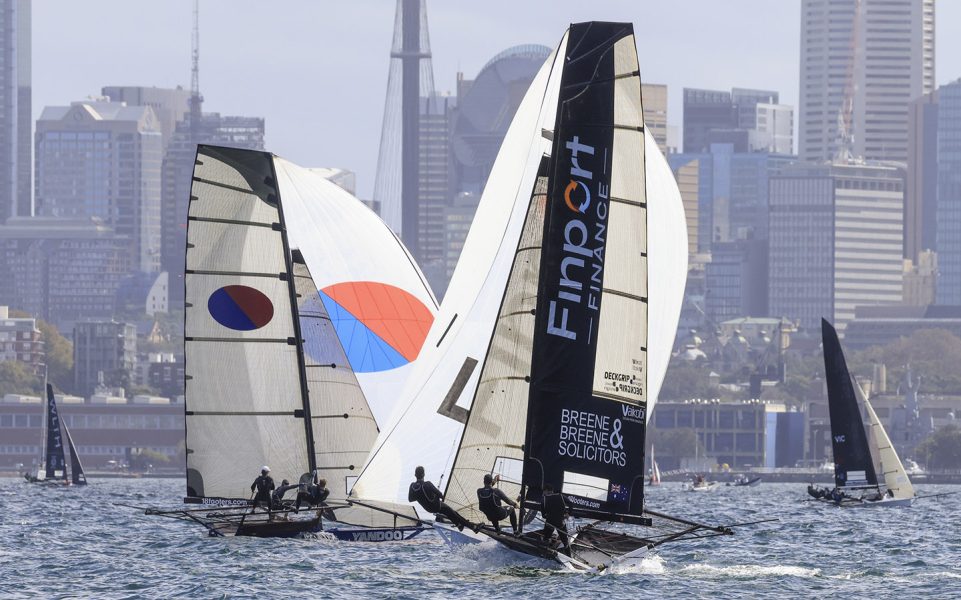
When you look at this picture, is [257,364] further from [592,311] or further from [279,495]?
[592,311]

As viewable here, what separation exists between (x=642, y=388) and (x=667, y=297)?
2.49 meters

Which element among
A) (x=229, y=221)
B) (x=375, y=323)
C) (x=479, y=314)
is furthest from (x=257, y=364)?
(x=479, y=314)

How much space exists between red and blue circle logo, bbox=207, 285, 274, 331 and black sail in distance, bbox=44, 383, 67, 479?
2281 inches

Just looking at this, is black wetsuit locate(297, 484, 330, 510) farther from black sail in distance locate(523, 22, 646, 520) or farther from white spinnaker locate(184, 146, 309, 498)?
black sail in distance locate(523, 22, 646, 520)

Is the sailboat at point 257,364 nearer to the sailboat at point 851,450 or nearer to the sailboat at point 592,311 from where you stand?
the sailboat at point 592,311

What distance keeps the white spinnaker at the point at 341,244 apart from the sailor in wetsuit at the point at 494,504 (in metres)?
8.63

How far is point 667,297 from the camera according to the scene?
104 ft

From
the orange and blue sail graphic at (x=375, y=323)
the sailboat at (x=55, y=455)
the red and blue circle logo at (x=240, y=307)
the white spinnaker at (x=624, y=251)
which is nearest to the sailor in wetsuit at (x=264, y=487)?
the red and blue circle logo at (x=240, y=307)

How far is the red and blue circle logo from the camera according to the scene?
120 ft

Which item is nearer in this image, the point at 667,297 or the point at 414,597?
the point at 414,597

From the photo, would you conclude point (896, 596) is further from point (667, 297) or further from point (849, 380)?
point (849, 380)

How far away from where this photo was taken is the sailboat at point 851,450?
65.6 m

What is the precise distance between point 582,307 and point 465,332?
2.99 m

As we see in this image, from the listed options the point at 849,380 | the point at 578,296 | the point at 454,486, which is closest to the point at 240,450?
the point at 454,486
